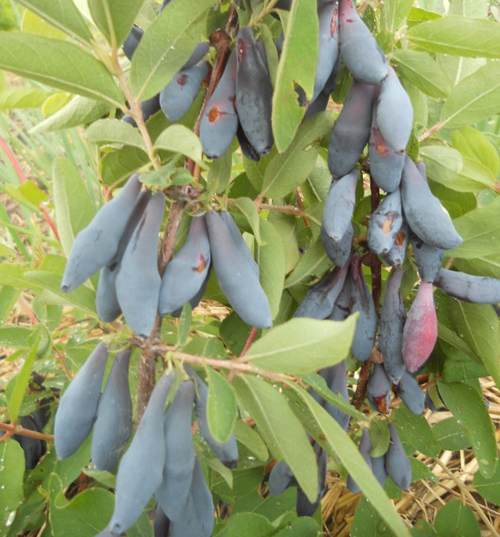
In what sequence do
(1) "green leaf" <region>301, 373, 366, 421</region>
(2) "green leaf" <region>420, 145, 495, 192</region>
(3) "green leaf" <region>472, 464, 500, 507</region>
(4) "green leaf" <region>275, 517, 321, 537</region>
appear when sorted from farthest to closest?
(3) "green leaf" <region>472, 464, 500, 507</region>
(4) "green leaf" <region>275, 517, 321, 537</region>
(2) "green leaf" <region>420, 145, 495, 192</region>
(1) "green leaf" <region>301, 373, 366, 421</region>

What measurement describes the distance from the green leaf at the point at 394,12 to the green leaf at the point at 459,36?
23mm

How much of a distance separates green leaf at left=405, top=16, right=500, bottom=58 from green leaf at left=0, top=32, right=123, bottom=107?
31 centimetres

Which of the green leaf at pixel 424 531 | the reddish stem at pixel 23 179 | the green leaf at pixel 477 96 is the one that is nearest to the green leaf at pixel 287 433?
the green leaf at pixel 477 96

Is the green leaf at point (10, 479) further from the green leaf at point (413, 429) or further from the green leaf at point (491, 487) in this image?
the green leaf at point (491, 487)

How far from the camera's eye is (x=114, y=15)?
46 cm

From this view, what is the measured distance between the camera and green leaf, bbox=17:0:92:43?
44 cm

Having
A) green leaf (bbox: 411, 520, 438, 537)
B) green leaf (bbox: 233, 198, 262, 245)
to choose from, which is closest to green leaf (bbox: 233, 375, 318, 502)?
green leaf (bbox: 233, 198, 262, 245)

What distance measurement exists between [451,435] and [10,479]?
2.12 feet

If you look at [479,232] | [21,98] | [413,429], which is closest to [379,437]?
[413,429]

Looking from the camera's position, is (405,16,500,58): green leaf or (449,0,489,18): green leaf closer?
(405,16,500,58): green leaf

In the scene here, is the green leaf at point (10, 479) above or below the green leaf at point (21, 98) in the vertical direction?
below

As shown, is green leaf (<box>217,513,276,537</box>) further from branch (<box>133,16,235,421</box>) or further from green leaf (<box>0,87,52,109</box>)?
green leaf (<box>0,87,52,109</box>)

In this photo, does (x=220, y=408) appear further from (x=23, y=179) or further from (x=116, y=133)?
(x=23, y=179)

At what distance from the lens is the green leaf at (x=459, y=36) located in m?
0.57
